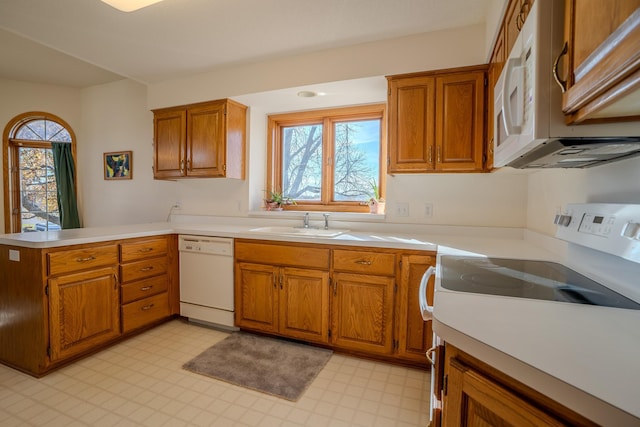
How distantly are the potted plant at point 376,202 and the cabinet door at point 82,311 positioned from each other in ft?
7.09

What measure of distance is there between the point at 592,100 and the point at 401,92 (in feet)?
5.55

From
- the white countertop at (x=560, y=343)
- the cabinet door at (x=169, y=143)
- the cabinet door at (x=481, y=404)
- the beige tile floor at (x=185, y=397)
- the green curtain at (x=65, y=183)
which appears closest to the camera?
the white countertop at (x=560, y=343)

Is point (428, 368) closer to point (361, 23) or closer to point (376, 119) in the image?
point (376, 119)

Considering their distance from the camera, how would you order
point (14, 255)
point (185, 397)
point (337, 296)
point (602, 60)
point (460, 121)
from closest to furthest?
point (602, 60)
point (185, 397)
point (14, 255)
point (460, 121)
point (337, 296)

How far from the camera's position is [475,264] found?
1405mm

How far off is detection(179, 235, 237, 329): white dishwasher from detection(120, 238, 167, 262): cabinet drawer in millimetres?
163

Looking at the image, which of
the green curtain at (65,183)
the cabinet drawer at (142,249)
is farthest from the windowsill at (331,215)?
the green curtain at (65,183)

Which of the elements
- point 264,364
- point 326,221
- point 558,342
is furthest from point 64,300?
point 558,342

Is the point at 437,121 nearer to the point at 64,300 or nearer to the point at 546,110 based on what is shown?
the point at 546,110

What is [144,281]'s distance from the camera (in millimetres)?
2566

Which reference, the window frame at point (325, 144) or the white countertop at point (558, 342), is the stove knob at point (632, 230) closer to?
the white countertop at point (558, 342)

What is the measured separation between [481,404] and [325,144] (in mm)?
2685

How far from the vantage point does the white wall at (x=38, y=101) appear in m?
3.60

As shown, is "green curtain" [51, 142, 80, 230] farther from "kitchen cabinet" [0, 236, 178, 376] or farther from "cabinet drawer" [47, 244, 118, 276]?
"cabinet drawer" [47, 244, 118, 276]
